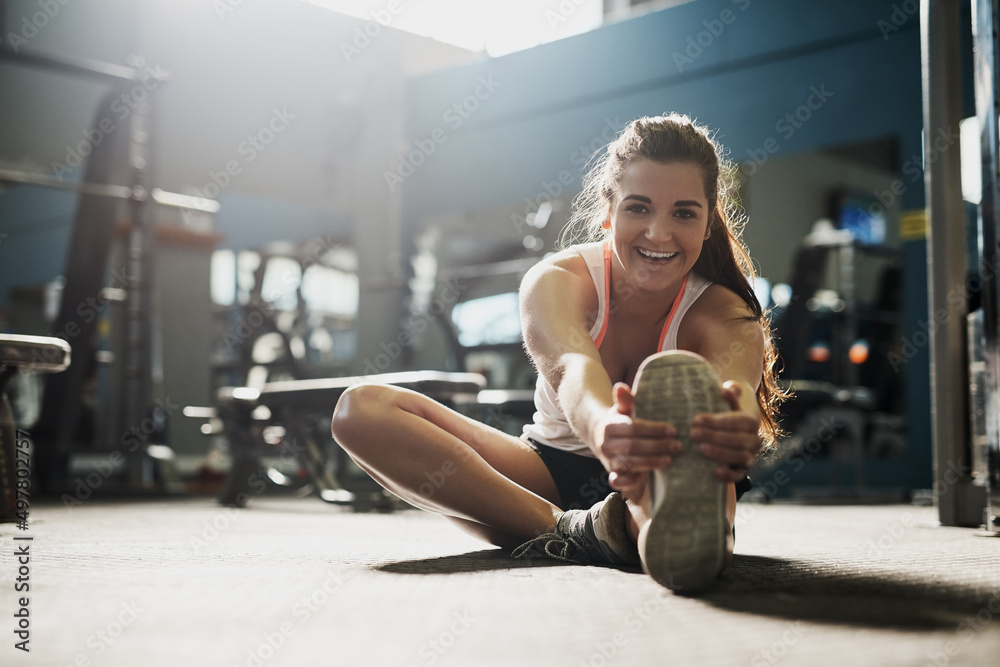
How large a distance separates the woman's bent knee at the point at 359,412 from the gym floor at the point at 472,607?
0.66ft

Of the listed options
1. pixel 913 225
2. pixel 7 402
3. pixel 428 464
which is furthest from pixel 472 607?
pixel 913 225

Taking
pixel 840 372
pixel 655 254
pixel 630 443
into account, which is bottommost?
pixel 630 443

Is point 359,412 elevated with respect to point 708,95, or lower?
lower

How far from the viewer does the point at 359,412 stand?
148 centimetres

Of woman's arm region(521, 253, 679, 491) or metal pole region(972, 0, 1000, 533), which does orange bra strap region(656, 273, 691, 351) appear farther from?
metal pole region(972, 0, 1000, 533)

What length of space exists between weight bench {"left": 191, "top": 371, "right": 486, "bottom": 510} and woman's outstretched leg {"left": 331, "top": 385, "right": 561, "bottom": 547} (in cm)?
116

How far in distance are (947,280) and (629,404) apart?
169cm

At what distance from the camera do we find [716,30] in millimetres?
4945

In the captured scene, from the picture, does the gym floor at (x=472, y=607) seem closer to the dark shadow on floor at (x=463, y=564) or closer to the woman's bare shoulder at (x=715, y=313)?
the dark shadow on floor at (x=463, y=564)

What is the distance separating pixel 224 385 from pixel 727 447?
17.5 feet

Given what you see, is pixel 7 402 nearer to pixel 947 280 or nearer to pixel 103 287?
pixel 103 287

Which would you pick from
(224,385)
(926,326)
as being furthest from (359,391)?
→ (224,385)

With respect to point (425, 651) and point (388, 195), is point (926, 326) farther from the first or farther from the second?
point (425, 651)

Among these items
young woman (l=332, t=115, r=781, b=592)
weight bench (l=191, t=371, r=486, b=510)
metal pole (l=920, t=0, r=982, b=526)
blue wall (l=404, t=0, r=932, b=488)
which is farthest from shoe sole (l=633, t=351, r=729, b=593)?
blue wall (l=404, t=0, r=932, b=488)
